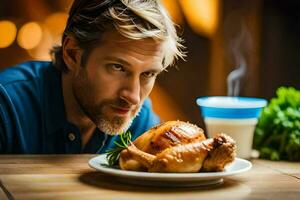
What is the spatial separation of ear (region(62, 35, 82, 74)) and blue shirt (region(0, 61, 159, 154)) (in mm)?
71

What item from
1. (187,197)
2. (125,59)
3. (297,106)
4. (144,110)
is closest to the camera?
(187,197)

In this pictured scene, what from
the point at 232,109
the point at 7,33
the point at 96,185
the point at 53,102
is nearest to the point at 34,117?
the point at 53,102

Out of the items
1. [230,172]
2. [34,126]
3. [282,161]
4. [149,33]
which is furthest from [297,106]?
[34,126]

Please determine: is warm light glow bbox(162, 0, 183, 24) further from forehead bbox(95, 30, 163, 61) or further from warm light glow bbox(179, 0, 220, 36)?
forehead bbox(95, 30, 163, 61)

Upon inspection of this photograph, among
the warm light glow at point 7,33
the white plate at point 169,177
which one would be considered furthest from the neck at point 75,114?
the warm light glow at point 7,33

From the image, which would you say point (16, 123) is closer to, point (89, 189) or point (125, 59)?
point (125, 59)

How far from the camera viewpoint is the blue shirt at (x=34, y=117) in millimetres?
1966

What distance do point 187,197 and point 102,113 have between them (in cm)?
74

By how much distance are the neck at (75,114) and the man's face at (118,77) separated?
0.10m

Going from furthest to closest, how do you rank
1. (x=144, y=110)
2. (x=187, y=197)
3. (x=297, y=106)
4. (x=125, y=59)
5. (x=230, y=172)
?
1. (x=144, y=110)
2. (x=297, y=106)
3. (x=125, y=59)
4. (x=230, y=172)
5. (x=187, y=197)

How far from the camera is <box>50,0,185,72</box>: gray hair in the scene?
186 centimetres

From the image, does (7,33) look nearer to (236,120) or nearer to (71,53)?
(71,53)

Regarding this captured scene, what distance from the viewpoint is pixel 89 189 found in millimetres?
1243

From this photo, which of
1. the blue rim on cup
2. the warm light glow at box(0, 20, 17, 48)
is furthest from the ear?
the warm light glow at box(0, 20, 17, 48)
